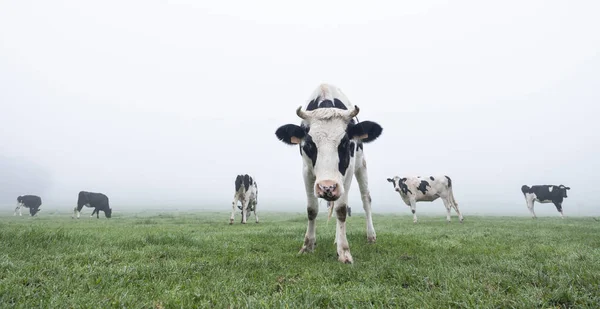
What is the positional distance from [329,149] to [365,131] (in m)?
1.07

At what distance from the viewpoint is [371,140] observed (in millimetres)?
6062

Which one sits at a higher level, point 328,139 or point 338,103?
point 338,103

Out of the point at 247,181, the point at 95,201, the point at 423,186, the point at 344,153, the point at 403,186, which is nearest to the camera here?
the point at 344,153

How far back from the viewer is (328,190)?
4406mm

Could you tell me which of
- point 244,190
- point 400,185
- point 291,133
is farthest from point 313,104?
point 400,185

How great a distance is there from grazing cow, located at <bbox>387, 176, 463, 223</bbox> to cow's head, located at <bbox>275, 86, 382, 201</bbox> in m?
15.5

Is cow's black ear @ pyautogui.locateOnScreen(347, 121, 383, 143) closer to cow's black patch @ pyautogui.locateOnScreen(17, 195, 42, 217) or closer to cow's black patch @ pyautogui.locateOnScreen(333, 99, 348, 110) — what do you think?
cow's black patch @ pyautogui.locateOnScreen(333, 99, 348, 110)

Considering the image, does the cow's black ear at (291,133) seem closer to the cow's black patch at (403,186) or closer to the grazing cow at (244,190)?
the grazing cow at (244,190)

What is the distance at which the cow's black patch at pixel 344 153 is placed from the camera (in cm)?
522

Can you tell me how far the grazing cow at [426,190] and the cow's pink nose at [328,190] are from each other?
16639mm

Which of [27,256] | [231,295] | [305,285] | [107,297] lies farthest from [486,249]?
[27,256]

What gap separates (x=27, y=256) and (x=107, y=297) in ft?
9.10

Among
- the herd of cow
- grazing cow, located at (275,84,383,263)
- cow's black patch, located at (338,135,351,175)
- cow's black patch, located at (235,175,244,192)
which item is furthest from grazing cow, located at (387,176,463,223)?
cow's black patch, located at (338,135,351,175)

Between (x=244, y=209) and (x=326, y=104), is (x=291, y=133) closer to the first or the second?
(x=326, y=104)
